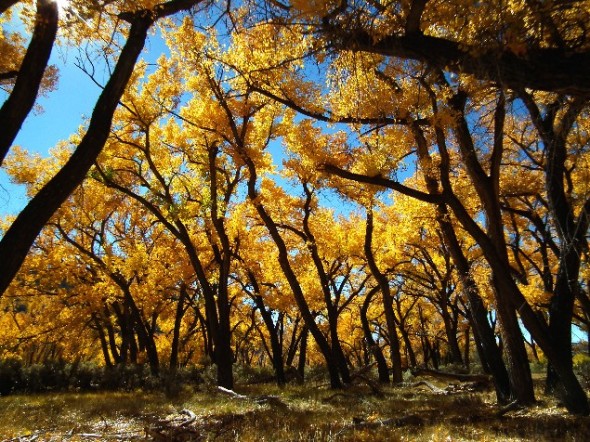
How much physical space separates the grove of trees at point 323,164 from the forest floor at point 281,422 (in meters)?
1.41

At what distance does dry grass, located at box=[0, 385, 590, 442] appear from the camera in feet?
15.5

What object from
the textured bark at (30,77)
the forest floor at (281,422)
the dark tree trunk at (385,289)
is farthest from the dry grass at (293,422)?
the dark tree trunk at (385,289)

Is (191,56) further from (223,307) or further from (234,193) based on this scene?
(223,307)

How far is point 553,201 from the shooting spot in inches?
266

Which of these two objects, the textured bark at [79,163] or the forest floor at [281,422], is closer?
the textured bark at [79,163]

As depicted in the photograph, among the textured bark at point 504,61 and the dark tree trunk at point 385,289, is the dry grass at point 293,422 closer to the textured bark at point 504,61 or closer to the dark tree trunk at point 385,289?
the textured bark at point 504,61

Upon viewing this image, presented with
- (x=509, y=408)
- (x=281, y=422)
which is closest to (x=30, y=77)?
(x=281, y=422)

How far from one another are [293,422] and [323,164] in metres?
4.32

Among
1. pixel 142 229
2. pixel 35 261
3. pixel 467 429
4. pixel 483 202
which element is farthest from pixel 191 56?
pixel 142 229

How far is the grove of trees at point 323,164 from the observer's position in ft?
12.5

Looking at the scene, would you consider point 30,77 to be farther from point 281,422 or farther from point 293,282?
point 293,282

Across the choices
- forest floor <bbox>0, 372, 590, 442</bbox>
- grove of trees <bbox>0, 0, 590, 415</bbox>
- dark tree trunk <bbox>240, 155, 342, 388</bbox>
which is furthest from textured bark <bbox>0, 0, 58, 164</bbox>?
dark tree trunk <bbox>240, 155, 342, 388</bbox>

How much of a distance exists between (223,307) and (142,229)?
980 cm

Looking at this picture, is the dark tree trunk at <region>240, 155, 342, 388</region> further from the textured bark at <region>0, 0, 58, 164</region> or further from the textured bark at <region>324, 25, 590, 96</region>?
the textured bark at <region>324, 25, 590, 96</region>
